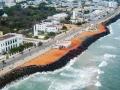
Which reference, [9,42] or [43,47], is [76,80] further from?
[9,42]

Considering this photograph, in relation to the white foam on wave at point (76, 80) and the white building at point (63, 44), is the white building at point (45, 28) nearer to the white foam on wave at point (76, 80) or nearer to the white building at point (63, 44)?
the white building at point (63, 44)

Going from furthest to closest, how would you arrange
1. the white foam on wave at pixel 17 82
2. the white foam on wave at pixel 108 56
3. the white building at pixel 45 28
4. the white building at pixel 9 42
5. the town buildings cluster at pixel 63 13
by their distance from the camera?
the white building at pixel 45 28
the town buildings cluster at pixel 63 13
the white foam on wave at pixel 108 56
the white building at pixel 9 42
the white foam on wave at pixel 17 82

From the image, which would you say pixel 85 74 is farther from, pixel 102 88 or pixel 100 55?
pixel 100 55

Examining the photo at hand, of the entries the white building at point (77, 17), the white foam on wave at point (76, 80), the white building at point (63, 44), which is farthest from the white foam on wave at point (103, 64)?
the white building at point (77, 17)

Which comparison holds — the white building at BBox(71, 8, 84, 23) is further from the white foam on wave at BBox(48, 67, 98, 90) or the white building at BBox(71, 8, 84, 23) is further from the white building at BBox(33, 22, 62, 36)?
the white foam on wave at BBox(48, 67, 98, 90)

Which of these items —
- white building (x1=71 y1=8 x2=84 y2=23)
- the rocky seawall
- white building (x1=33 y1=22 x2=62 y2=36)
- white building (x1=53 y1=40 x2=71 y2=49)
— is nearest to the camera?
the rocky seawall

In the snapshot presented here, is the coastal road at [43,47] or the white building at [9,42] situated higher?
the white building at [9,42]

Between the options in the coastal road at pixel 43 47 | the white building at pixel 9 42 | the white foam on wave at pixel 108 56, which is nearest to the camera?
the coastal road at pixel 43 47

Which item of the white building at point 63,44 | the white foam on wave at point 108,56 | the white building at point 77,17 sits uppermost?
the white building at point 63,44

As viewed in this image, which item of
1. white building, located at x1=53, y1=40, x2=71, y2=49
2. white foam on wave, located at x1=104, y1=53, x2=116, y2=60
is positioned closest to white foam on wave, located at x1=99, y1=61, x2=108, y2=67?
white foam on wave, located at x1=104, y1=53, x2=116, y2=60
